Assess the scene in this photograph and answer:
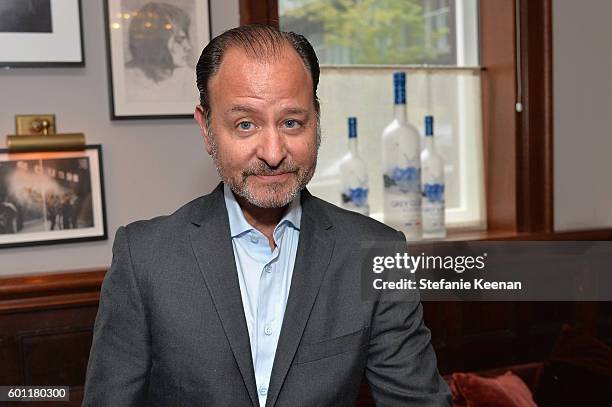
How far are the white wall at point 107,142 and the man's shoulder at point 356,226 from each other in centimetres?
81

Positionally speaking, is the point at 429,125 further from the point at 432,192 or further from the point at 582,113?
the point at 582,113

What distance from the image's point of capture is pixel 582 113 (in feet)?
9.16

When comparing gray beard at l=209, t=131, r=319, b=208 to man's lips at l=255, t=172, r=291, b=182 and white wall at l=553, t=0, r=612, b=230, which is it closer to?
man's lips at l=255, t=172, r=291, b=182

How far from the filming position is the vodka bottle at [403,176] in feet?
8.48

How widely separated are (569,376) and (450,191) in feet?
3.03

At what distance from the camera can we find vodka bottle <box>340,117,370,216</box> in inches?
101

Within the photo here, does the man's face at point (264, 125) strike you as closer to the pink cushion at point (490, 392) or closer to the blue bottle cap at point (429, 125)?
the pink cushion at point (490, 392)

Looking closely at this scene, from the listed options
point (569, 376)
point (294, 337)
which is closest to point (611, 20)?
point (569, 376)

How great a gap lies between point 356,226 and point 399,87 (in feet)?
3.68

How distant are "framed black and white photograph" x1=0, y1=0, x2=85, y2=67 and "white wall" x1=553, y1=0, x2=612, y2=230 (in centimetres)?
172

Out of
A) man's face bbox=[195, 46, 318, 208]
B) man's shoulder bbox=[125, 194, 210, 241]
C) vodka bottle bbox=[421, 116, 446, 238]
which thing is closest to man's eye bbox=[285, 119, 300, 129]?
man's face bbox=[195, 46, 318, 208]

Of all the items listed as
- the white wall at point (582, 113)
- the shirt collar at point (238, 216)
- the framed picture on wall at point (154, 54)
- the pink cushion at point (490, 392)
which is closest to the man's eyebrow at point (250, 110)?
the shirt collar at point (238, 216)

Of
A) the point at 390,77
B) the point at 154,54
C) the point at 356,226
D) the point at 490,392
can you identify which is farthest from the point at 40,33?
the point at 490,392

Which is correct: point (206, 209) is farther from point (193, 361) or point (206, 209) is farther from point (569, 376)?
point (569, 376)
